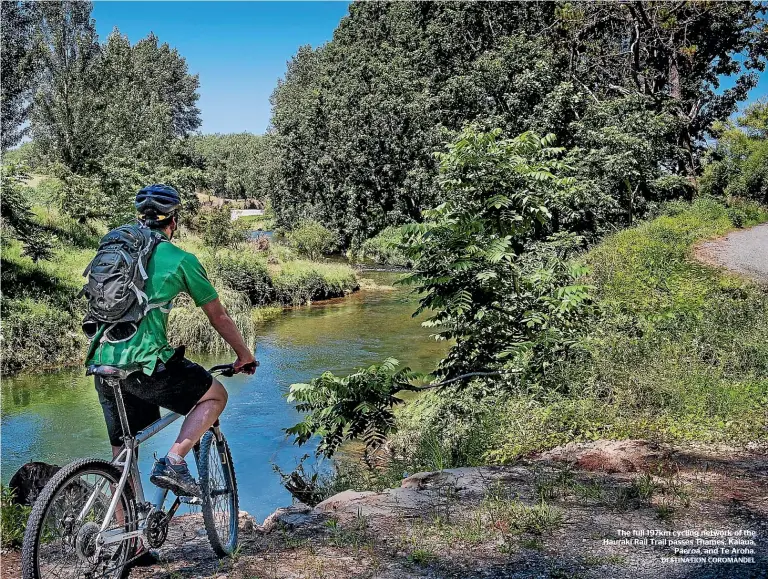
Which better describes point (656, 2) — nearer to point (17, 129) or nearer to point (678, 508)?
point (678, 508)

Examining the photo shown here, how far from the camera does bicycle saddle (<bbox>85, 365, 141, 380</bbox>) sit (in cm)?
315

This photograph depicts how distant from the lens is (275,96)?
242 ft

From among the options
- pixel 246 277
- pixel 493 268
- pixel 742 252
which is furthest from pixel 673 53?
pixel 493 268

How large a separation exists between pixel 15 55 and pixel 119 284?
A: 831 inches

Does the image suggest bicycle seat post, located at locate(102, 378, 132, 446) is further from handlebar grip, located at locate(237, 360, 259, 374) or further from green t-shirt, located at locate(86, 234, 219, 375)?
handlebar grip, located at locate(237, 360, 259, 374)

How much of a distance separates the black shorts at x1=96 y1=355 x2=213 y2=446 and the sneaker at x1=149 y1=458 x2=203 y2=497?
0.25m

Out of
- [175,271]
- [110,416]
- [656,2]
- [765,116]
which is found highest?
[656,2]

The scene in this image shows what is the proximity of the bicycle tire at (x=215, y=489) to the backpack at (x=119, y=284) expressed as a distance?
0.91 metres

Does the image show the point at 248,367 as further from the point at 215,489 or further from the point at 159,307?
the point at 215,489

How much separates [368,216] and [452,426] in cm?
3310

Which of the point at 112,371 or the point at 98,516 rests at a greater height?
the point at 112,371

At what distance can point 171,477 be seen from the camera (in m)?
3.36

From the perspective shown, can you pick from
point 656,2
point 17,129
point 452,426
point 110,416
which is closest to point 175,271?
point 110,416

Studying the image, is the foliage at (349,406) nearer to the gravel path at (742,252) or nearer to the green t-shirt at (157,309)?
the green t-shirt at (157,309)
